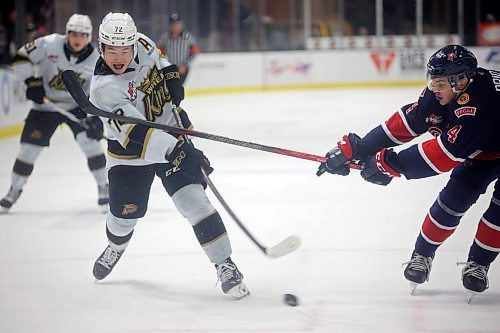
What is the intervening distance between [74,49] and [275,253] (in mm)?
2065

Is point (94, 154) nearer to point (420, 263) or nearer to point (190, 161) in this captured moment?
point (190, 161)

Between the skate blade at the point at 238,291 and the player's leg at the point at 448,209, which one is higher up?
the player's leg at the point at 448,209

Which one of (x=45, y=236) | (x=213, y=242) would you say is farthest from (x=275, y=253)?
(x=45, y=236)

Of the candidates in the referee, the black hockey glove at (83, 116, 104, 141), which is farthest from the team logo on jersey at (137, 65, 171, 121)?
the referee

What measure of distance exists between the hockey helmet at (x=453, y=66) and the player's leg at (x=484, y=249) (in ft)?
1.37

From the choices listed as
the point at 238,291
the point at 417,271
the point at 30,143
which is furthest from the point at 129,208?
the point at 30,143

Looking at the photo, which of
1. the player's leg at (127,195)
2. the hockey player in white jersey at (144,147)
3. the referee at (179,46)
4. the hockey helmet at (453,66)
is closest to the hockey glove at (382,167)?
the hockey helmet at (453,66)

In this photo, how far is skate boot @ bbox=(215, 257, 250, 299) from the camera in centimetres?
303

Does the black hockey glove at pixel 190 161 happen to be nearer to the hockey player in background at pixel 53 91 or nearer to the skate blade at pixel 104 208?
the hockey player in background at pixel 53 91

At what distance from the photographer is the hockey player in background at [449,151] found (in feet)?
8.98

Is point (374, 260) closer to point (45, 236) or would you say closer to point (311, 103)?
point (45, 236)

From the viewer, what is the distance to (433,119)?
9.69ft

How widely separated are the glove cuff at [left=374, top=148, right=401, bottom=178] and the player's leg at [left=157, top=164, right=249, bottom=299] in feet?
2.00

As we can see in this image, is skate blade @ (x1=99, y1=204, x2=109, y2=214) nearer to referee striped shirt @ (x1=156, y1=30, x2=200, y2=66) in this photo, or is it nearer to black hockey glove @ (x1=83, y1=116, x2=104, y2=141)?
black hockey glove @ (x1=83, y1=116, x2=104, y2=141)
